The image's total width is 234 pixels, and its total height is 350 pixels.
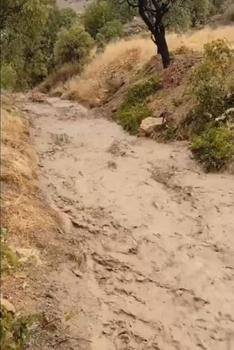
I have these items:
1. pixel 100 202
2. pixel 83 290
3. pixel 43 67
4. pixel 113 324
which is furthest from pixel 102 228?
pixel 43 67

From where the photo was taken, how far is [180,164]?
1294cm

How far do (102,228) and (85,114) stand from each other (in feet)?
32.5

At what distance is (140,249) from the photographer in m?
9.18

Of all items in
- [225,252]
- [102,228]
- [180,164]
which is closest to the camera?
[225,252]

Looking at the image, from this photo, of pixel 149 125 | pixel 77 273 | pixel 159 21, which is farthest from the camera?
pixel 159 21

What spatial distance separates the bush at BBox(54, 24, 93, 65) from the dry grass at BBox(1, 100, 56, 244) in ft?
58.3

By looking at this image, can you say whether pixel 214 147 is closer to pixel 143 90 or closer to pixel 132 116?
pixel 132 116

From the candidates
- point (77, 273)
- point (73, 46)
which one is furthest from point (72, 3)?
point (77, 273)

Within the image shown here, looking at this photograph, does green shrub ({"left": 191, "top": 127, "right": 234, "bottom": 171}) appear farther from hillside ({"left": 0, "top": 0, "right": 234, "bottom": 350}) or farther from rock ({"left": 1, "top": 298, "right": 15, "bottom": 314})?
rock ({"left": 1, "top": 298, "right": 15, "bottom": 314})

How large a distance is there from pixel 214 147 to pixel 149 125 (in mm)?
2936

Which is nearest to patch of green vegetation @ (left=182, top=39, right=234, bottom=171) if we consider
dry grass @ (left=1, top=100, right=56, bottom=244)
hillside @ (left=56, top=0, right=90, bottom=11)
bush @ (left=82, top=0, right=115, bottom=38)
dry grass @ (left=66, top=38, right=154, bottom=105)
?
dry grass @ (left=1, top=100, right=56, bottom=244)

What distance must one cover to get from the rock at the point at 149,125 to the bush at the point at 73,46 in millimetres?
13906

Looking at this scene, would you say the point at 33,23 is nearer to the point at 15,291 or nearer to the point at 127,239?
the point at 127,239

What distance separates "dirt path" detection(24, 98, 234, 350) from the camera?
284 inches
